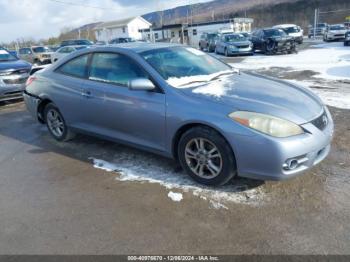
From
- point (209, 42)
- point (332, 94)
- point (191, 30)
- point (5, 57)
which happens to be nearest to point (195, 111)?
point (332, 94)

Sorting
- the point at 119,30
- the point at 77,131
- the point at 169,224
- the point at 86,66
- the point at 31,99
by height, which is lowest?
the point at 169,224

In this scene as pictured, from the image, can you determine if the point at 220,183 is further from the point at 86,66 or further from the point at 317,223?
the point at 86,66

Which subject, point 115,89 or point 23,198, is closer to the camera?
point 23,198

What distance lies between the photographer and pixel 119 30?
235 ft

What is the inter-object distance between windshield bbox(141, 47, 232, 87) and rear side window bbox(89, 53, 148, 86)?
0.65ft

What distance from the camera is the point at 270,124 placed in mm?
3004

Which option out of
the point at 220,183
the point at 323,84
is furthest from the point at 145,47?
the point at 323,84

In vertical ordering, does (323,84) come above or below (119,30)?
below

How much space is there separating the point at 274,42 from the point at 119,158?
18001 mm

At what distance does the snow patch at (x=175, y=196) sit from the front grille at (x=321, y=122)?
1574mm

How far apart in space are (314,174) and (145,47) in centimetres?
267

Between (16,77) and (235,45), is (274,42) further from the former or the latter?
(16,77)

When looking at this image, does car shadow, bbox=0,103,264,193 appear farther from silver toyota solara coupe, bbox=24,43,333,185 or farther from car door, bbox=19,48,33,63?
car door, bbox=19,48,33,63

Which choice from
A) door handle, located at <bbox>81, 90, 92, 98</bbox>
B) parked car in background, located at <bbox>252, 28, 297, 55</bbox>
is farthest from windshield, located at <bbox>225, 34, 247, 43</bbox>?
door handle, located at <bbox>81, 90, 92, 98</bbox>
